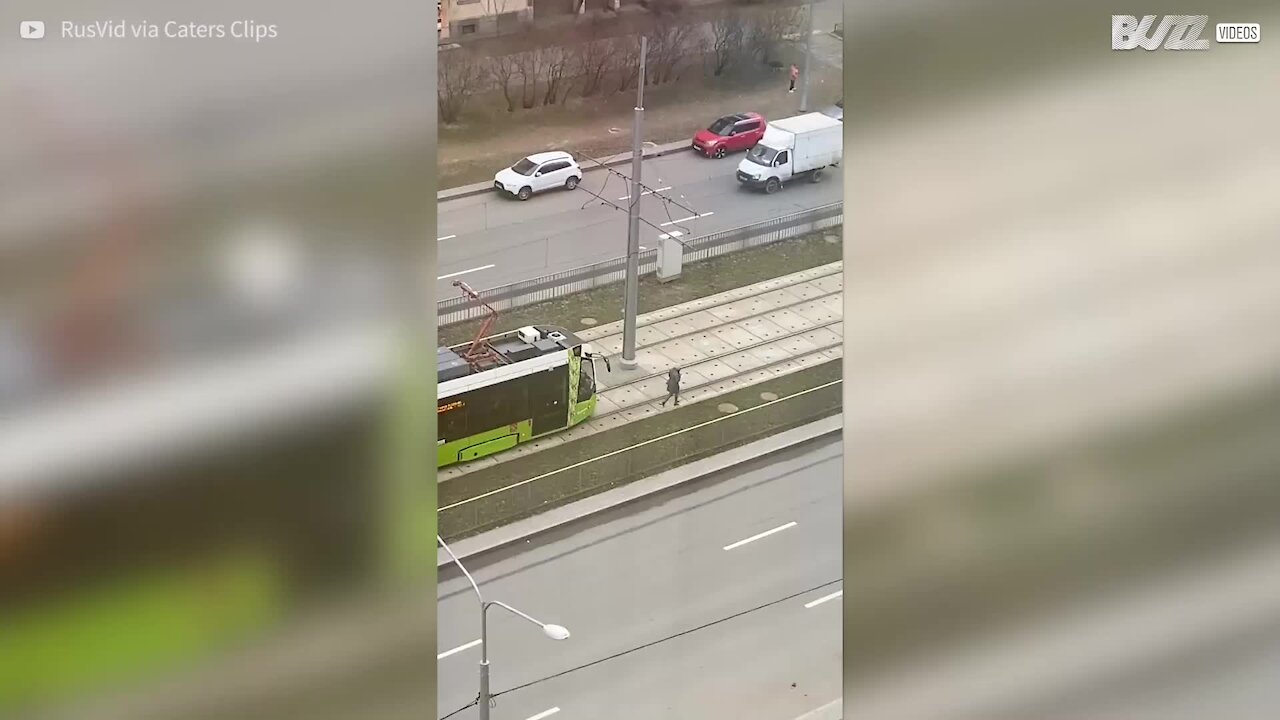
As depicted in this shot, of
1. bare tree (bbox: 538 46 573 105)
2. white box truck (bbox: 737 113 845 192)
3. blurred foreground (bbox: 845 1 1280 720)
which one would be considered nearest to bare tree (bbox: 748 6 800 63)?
bare tree (bbox: 538 46 573 105)

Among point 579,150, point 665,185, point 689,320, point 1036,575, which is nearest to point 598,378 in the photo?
point 689,320

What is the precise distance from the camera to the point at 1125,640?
5.36ft

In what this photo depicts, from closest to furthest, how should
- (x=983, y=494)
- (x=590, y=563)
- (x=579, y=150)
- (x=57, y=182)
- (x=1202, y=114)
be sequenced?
1. (x=57, y=182)
2. (x=1202, y=114)
3. (x=983, y=494)
4. (x=579, y=150)
5. (x=590, y=563)

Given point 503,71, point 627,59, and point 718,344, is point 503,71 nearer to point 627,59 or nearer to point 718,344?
point 627,59

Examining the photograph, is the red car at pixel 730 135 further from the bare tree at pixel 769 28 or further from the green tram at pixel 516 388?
the green tram at pixel 516 388

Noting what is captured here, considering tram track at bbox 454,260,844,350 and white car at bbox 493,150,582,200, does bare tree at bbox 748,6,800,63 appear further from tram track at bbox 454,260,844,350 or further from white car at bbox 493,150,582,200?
tram track at bbox 454,260,844,350

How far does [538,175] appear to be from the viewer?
18.3ft

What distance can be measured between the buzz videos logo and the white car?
3.74 m

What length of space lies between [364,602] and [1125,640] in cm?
97

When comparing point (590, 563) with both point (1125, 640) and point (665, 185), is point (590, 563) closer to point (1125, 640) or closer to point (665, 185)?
point (665, 185)

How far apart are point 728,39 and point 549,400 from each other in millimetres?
2650

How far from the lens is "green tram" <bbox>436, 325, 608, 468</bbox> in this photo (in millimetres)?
6309

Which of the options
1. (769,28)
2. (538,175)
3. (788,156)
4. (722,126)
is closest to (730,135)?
(722,126)

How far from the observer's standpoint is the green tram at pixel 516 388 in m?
6.31
